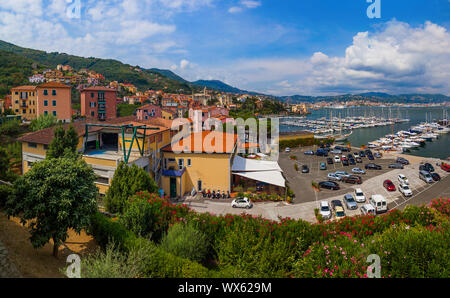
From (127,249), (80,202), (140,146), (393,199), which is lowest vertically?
(393,199)

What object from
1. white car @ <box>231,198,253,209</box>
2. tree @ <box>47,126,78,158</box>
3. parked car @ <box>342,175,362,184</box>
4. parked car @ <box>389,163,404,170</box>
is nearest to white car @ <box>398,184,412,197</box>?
parked car @ <box>342,175,362,184</box>

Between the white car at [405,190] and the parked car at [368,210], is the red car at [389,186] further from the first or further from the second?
the parked car at [368,210]

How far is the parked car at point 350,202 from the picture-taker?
1798 cm

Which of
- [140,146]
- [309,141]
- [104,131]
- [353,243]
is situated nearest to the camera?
[353,243]

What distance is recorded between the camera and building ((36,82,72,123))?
1593 inches

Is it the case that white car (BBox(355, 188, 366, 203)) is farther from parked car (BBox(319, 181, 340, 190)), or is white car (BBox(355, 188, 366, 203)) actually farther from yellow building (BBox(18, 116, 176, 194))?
yellow building (BBox(18, 116, 176, 194))

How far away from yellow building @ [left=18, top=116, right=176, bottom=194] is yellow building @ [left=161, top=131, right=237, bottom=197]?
103 cm

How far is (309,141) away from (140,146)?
34087 mm

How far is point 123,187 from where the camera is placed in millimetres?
12219

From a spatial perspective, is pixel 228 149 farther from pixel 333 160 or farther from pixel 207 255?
pixel 333 160

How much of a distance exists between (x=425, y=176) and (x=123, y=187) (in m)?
29.2

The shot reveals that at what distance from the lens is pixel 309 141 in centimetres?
4462

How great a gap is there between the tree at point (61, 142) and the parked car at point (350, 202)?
20.6 meters
